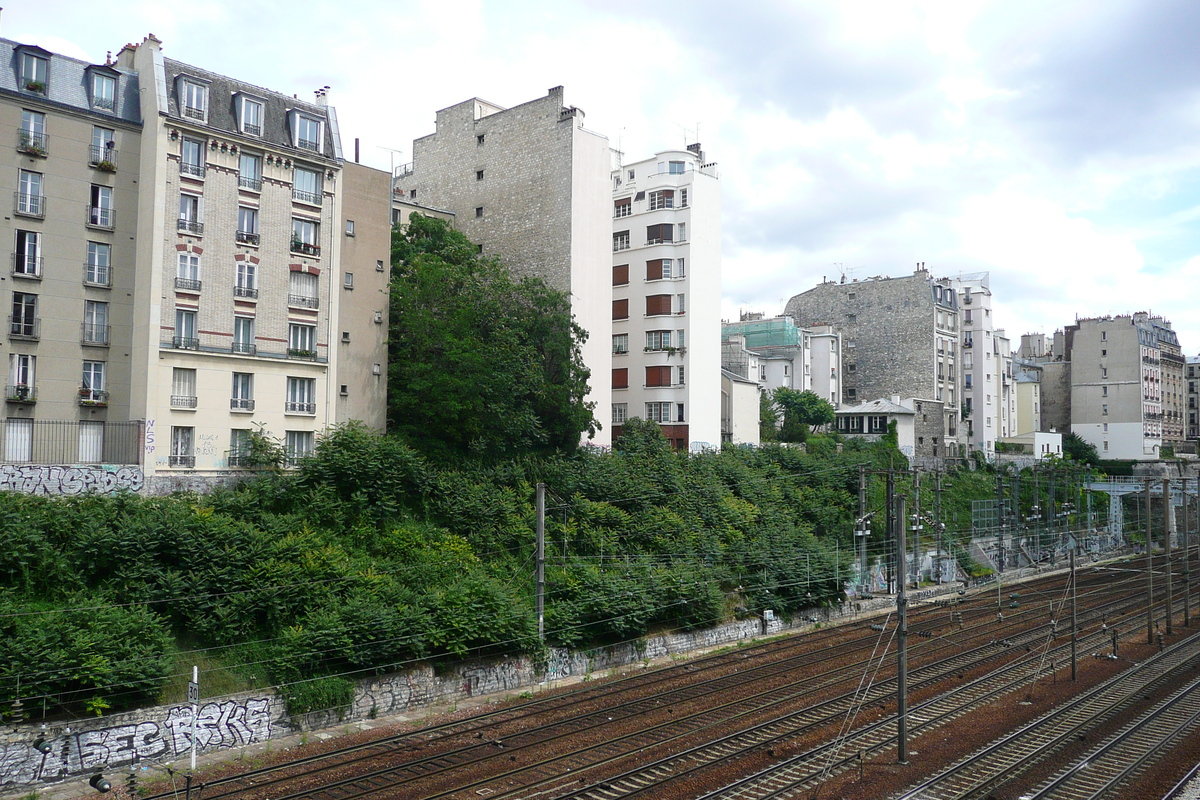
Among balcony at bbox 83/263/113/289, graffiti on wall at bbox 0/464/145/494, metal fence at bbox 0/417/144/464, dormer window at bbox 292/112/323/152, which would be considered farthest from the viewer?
dormer window at bbox 292/112/323/152

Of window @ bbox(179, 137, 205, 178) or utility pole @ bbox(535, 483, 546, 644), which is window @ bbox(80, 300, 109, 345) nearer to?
window @ bbox(179, 137, 205, 178)

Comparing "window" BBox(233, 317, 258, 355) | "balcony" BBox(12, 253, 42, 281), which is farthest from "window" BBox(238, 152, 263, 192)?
"balcony" BBox(12, 253, 42, 281)

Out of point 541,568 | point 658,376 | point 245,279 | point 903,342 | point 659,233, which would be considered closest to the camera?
point 541,568

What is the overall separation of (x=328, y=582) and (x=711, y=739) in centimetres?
1300

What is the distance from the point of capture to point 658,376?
194 feet

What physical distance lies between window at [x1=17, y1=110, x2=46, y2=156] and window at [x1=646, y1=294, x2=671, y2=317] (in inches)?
1445

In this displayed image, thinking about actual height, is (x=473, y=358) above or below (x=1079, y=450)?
above

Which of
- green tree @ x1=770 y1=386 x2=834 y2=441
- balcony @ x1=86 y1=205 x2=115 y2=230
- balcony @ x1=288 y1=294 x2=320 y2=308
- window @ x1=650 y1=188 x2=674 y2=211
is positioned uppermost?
window @ x1=650 y1=188 x2=674 y2=211

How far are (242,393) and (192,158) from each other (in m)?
10.0

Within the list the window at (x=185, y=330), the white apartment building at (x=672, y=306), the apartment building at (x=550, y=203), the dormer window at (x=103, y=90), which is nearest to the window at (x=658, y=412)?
the white apartment building at (x=672, y=306)

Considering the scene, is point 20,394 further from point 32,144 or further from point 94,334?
point 32,144

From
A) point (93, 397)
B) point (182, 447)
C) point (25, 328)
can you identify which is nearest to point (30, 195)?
point (25, 328)

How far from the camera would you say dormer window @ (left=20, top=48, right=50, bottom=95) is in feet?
112

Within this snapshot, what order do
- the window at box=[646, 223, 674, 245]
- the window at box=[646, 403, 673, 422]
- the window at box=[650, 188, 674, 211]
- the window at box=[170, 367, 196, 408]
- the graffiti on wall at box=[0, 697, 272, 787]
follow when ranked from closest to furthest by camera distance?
1. the graffiti on wall at box=[0, 697, 272, 787]
2. the window at box=[170, 367, 196, 408]
3. the window at box=[646, 403, 673, 422]
4. the window at box=[646, 223, 674, 245]
5. the window at box=[650, 188, 674, 211]
